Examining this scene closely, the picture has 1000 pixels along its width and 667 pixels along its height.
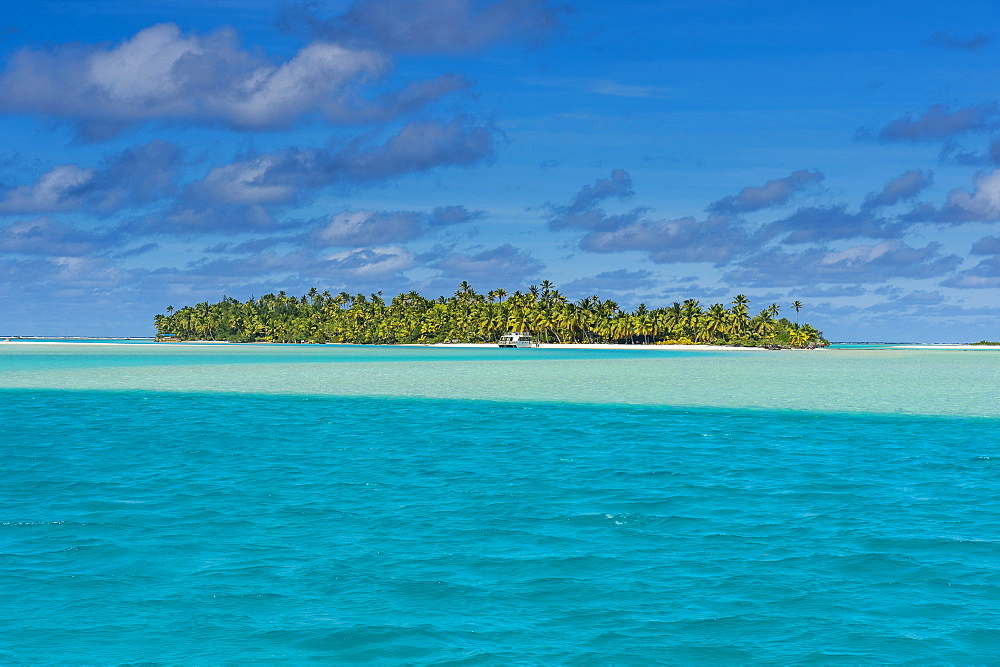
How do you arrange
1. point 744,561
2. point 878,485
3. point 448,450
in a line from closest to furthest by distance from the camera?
point 744,561 < point 878,485 < point 448,450

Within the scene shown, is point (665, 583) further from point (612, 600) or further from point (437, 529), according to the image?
point (437, 529)

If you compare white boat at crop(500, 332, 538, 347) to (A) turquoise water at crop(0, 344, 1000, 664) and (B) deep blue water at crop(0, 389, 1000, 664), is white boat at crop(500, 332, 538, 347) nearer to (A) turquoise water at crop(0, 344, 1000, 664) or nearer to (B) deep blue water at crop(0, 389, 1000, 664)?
(A) turquoise water at crop(0, 344, 1000, 664)

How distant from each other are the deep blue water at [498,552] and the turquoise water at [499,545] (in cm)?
5

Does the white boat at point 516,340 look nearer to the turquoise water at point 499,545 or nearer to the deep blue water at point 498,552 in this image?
the turquoise water at point 499,545

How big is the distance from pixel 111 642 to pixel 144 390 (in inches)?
1798

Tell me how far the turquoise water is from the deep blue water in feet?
0.17

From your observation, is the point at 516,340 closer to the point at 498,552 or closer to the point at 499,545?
the point at 499,545

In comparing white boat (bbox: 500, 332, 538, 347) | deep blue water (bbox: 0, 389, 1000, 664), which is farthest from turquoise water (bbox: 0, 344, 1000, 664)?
white boat (bbox: 500, 332, 538, 347)

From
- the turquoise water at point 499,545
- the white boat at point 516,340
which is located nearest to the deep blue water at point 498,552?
the turquoise water at point 499,545

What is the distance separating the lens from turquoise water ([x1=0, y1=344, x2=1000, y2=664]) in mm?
9938

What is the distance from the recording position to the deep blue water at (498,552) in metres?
9.90

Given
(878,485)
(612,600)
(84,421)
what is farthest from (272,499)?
(84,421)

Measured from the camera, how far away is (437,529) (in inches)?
594

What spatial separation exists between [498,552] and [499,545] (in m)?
0.45
